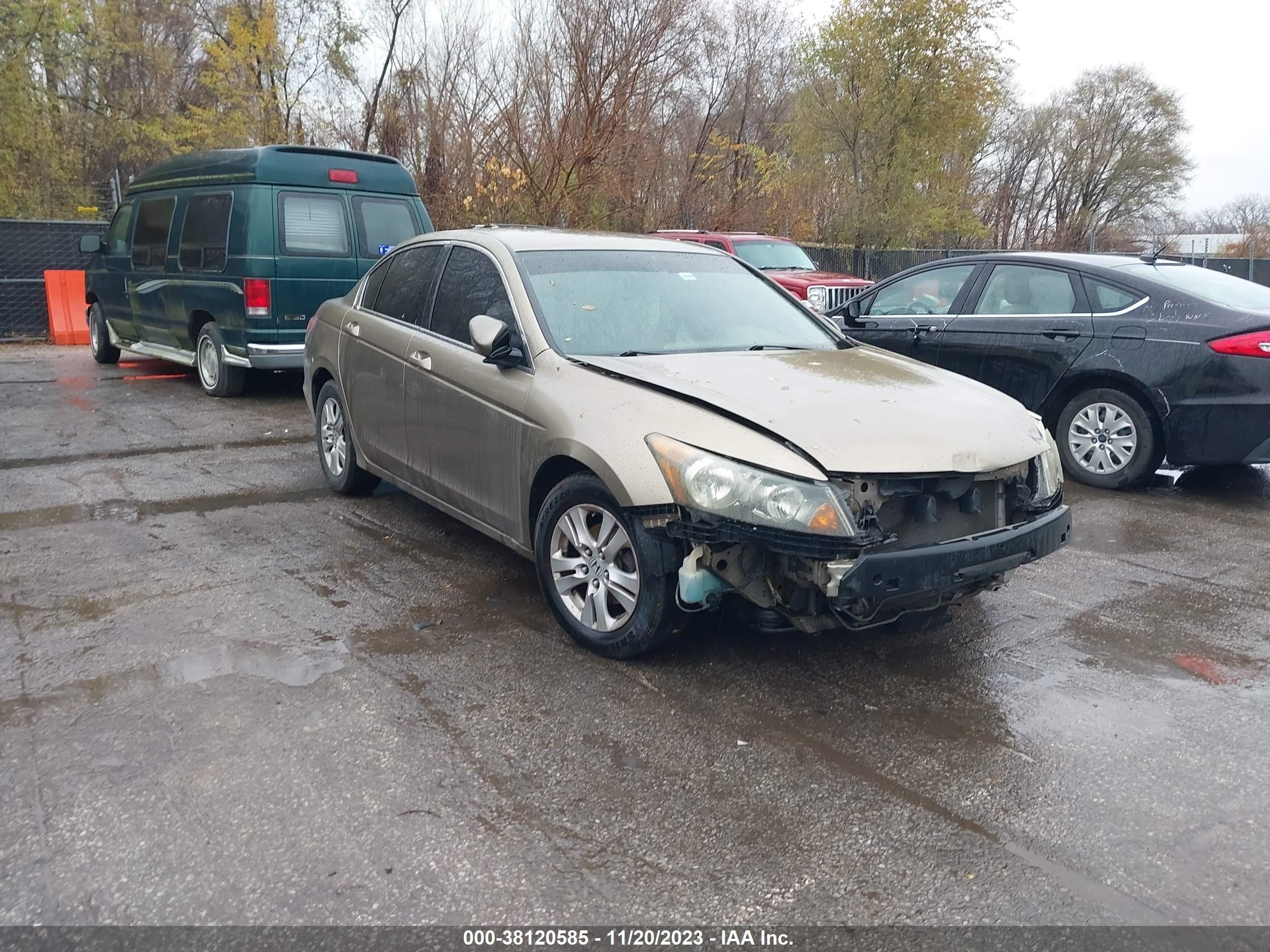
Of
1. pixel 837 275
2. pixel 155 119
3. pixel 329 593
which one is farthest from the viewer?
pixel 155 119

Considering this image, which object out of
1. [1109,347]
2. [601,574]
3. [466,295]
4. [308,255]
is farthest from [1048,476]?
[308,255]

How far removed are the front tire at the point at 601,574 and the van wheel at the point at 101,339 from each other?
11116 millimetres

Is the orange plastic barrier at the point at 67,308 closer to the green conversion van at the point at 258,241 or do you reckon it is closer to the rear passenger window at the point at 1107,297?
the green conversion van at the point at 258,241

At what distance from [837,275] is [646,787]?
1318cm

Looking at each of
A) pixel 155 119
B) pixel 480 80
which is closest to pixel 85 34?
pixel 155 119

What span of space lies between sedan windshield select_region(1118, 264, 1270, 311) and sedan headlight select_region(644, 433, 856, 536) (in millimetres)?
4775

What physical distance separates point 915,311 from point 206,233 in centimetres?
688

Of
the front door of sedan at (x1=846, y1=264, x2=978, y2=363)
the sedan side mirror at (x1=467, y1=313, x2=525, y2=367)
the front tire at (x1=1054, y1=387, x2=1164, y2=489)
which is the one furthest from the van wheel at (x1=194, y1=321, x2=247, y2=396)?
the front tire at (x1=1054, y1=387, x2=1164, y2=489)

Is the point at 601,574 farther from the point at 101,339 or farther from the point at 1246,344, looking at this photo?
the point at 101,339

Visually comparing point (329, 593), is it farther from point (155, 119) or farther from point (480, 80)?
point (155, 119)

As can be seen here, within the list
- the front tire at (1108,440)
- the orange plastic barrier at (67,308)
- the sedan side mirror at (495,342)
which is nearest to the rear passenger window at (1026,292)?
the front tire at (1108,440)

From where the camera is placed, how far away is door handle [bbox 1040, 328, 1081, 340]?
7410 mm

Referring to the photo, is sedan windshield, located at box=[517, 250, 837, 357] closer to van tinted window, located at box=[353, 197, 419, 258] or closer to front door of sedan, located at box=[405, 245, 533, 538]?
front door of sedan, located at box=[405, 245, 533, 538]

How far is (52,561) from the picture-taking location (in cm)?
538
